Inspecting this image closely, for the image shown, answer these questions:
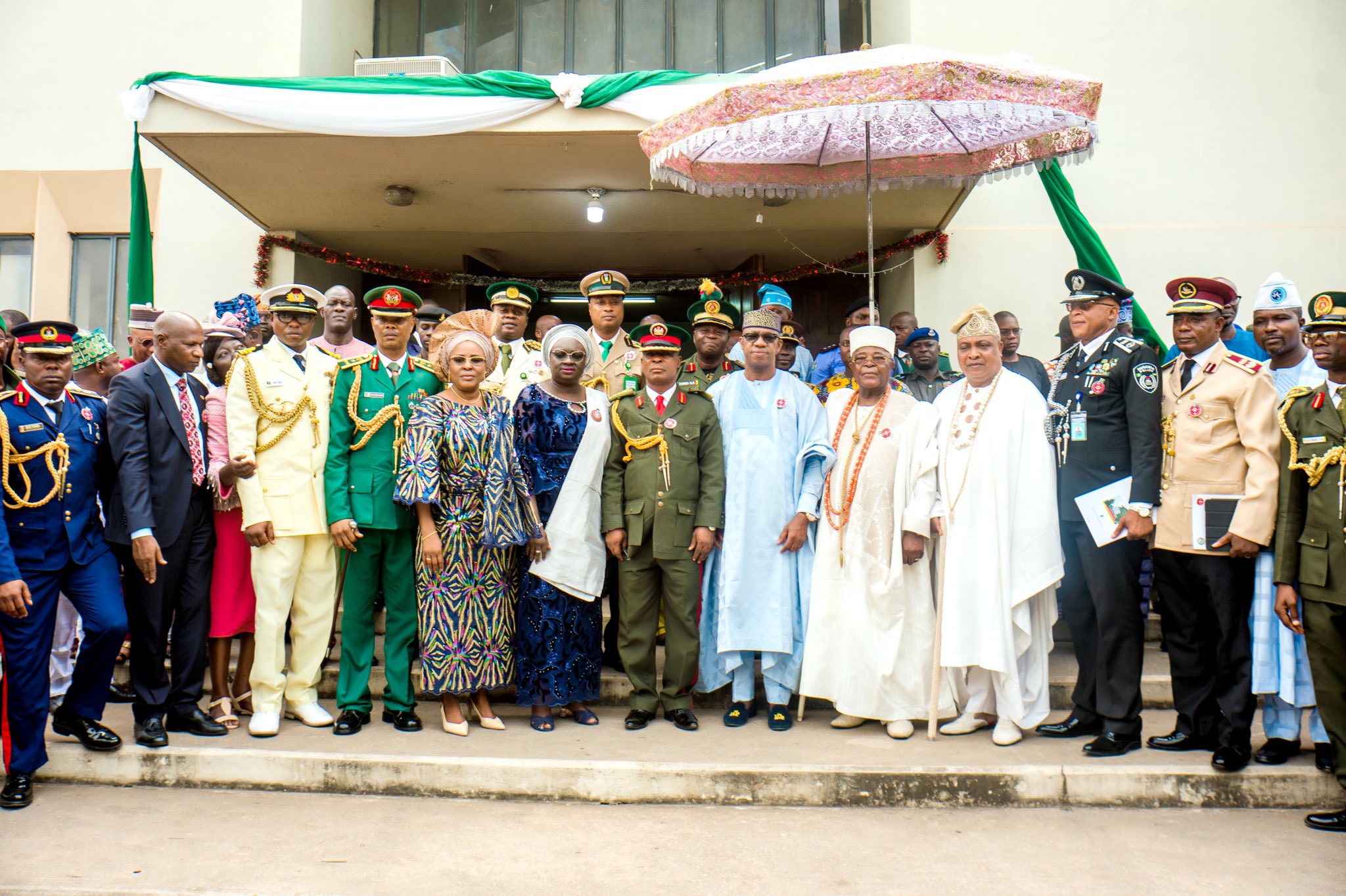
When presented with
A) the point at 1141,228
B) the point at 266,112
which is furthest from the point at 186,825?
the point at 1141,228

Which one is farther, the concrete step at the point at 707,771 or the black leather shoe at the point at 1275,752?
the black leather shoe at the point at 1275,752

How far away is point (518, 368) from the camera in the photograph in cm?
621

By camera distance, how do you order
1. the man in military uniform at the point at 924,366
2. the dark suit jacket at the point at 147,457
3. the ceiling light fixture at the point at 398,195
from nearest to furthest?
the dark suit jacket at the point at 147,457 < the man in military uniform at the point at 924,366 < the ceiling light fixture at the point at 398,195

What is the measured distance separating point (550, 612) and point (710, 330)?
79.9 inches

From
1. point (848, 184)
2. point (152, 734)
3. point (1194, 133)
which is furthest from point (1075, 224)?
point (152, 734)

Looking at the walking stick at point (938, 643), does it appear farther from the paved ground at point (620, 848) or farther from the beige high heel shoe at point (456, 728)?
the beige high heel shoe at point (456, 728)

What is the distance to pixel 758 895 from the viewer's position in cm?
342

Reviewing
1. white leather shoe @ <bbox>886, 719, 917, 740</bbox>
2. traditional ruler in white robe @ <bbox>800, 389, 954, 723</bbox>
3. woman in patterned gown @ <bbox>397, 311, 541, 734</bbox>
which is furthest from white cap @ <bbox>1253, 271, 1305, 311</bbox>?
woman in patterned gown @ <bbox>397, 311, 541, 734</bbox>

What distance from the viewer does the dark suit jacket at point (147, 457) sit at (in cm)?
466

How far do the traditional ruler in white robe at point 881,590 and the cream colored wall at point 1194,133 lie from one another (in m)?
4.99

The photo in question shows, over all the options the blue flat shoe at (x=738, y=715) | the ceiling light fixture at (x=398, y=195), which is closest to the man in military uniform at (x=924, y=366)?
the blue flat shoe at (x=738, y=715)

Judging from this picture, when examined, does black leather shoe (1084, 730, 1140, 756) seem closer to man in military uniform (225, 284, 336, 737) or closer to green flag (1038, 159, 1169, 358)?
man in military uniform (225, 284, 336, 737)

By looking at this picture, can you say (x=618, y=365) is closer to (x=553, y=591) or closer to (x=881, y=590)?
(x=553, y=591)

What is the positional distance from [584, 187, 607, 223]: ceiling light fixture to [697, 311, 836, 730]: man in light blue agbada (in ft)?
13.7
